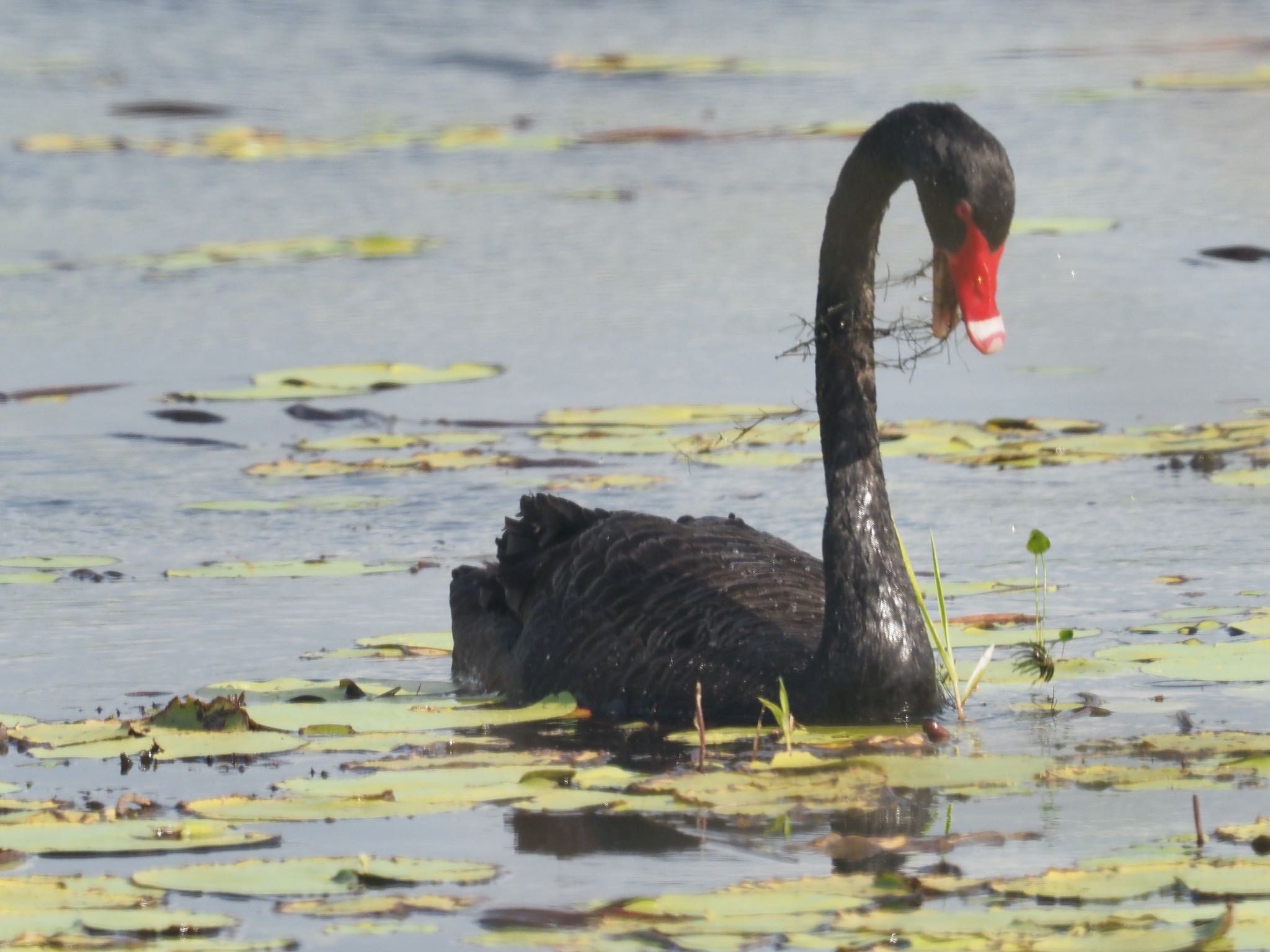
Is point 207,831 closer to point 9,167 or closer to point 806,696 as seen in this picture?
point 806,696

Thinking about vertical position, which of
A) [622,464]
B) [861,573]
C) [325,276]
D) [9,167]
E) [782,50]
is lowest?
[861,573]

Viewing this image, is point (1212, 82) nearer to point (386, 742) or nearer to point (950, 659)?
point (950, 659)

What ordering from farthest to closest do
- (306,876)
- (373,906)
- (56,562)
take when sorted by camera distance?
(56,562), (306,876), (373,906)

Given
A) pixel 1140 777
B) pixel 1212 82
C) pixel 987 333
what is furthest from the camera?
pixel 1212 82

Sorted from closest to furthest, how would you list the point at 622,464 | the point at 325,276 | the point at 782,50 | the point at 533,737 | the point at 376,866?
the point at 376,866, the point at 533,737, the point at 622,464, the point at 325,276, the point at 782,50

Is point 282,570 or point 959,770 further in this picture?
point 282,570

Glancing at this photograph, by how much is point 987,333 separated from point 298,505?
3.60 meters

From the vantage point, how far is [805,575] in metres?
6.09

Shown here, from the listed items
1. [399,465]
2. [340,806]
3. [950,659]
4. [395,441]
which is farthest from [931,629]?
[395,441]

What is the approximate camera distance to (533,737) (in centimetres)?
544

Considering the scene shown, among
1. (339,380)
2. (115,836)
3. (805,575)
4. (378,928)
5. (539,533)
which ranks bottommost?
(378,928)

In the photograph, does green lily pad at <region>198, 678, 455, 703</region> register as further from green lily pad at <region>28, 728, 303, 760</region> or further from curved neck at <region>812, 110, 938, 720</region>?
curved neck at <region>812, 110, 938, 720</region>

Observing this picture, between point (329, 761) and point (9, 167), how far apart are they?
11.0 m

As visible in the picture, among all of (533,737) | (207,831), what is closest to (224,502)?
(533,737)
